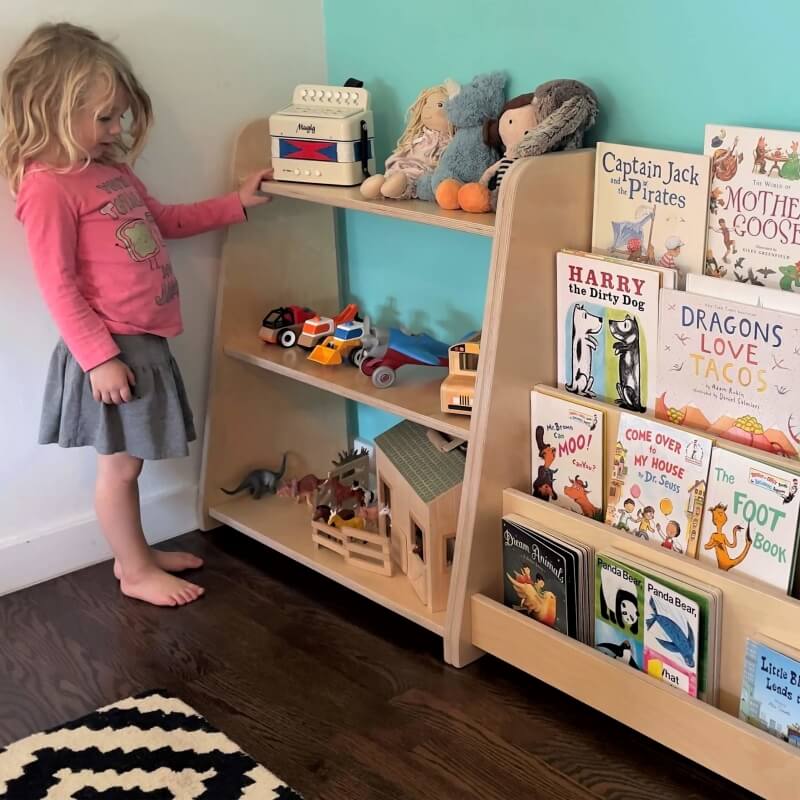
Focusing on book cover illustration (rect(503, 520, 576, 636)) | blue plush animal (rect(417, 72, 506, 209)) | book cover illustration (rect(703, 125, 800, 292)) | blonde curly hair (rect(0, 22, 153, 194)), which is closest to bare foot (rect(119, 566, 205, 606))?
book cover illustration (rect(503, 520, 576, 636))

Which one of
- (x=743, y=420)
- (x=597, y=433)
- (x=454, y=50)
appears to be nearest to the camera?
(x=743, y=420)

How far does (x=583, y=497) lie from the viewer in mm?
1559

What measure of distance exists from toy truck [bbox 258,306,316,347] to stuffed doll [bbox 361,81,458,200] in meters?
0.37

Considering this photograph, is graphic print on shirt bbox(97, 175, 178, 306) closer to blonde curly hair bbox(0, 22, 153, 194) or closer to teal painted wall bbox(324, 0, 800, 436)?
blonde curly hair bbox(0, 22, 153, 194)

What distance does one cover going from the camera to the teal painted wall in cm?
139

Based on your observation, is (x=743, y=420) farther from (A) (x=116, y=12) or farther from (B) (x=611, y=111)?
(A) (x=116, y=12)

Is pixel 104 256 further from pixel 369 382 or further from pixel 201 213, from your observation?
pixel 369 382

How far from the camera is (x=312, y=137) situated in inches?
72.4

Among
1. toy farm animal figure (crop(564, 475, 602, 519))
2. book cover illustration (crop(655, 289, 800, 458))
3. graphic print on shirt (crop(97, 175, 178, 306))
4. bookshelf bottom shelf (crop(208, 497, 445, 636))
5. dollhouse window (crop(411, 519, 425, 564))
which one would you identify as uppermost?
graphic print on shirt (crop(97, 175, 178, 306))

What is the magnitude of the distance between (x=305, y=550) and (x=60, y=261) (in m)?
0.67

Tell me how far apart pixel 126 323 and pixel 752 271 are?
989 mm

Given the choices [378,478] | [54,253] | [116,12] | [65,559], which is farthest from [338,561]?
[116,12]

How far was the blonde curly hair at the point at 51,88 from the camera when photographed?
1614 mm

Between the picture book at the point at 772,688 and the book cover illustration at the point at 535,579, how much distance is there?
0.28 m
